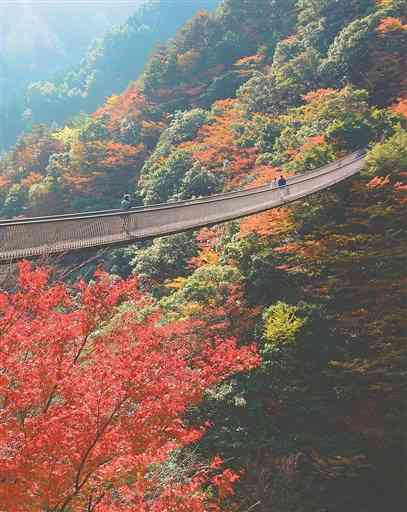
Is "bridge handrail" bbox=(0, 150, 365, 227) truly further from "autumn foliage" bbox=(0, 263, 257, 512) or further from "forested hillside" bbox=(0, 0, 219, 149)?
"forested hillside" bbox=(0, 0, 219, 149)

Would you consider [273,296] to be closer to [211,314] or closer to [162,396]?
[211,314]

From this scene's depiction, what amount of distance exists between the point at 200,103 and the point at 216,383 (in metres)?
30.3

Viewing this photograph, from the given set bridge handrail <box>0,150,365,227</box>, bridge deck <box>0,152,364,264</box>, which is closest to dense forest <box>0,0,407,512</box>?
bridge handrail <box>0,150,365,227</box>

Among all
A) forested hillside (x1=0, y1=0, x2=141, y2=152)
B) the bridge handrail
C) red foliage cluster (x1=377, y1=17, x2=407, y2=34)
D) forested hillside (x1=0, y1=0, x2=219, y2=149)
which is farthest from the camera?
forested hillside (x1=0, y1=0, x2=141, y2=152)

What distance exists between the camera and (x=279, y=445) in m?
11.5

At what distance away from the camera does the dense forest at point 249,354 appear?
308 inches

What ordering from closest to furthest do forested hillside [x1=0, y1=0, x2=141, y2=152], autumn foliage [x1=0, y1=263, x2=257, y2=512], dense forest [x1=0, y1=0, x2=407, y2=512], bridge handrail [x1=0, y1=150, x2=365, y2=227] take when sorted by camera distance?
bridge handrail [x1=0, y1=150, x2=365, y2=227]
autumn foliage [x1=0, y1=263, x2=257, y2=512]
dense forest [x1=0, y1=0, x2=407, y2=512]
forested hillside [x1=0, y1=0, x2=141, y2=152]

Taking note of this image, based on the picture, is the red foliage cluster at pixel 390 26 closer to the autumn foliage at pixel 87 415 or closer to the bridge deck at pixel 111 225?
the bridge deck at pixel 111 225

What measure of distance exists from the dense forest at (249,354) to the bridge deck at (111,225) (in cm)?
226

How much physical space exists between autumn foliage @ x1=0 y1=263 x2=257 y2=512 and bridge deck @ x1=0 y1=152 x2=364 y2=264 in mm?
2196

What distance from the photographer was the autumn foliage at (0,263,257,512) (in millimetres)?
7031

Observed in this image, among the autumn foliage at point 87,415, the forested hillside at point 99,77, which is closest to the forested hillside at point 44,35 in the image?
the forested hillside at point 99,77

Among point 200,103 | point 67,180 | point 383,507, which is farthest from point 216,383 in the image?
point 200,103

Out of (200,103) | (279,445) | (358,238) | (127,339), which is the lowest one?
(279,445)
